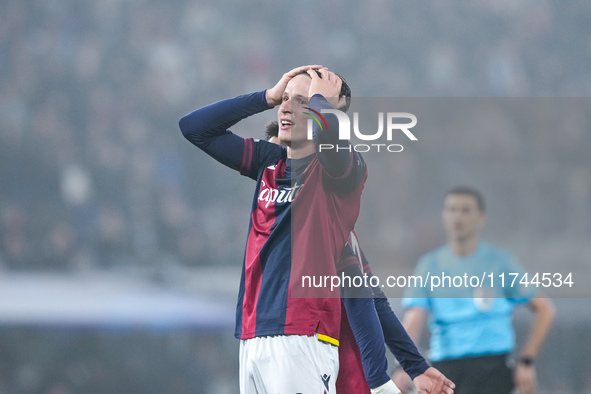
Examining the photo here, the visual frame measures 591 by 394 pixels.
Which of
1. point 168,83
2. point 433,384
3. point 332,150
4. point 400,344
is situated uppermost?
point 168,83

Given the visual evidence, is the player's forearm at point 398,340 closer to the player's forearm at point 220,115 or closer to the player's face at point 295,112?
the player's face at point 295,112

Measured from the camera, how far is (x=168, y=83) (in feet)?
24.6

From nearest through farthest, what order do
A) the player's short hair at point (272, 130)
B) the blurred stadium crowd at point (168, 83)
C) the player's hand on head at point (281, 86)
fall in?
1. the player's hand on head at point (281, 86)
2. the player's short hair at point (272, 130)
3. the blurred stadium crowd at point (168, 83)

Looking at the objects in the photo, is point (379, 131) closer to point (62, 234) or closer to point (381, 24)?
point (62, 234)

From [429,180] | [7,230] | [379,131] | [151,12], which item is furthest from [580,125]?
[151,12]

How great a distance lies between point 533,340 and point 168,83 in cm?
503

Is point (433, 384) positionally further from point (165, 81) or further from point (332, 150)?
point (165, 81)

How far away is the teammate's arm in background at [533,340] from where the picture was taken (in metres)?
3.40

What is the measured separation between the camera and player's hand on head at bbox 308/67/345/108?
2.28 m

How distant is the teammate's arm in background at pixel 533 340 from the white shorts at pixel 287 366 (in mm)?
1510

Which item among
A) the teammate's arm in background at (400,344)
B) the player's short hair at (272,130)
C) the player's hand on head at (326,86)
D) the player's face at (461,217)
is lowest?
the teammate's arm in background at (400,344)

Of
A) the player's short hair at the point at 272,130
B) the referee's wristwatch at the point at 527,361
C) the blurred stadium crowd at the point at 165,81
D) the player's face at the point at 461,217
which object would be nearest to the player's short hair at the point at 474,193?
the player's face at the point at 461,217

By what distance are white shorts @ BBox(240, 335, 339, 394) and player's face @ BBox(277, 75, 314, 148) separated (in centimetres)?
63

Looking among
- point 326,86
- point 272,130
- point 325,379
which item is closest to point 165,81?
point 272,130
